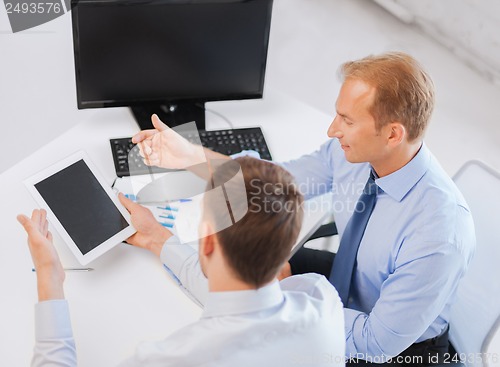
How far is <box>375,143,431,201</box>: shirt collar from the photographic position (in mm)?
1668

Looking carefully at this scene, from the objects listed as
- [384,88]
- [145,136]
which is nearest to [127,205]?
[145,136]

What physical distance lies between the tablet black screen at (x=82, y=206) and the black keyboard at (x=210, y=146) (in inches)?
8.2

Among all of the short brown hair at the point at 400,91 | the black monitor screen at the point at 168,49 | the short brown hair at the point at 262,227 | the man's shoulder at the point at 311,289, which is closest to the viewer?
the short brown hair at the point at 262,227

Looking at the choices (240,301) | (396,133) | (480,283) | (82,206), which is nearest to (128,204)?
(82,206)

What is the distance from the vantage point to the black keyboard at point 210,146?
6.20 ft

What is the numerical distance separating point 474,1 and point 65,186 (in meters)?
2.58

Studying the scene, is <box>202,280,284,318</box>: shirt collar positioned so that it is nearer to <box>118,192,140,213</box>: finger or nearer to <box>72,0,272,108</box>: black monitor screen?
<box>118,192,140,213</box>: finger

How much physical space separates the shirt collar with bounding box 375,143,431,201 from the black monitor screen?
0.60m

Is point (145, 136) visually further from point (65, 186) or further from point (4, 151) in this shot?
point (4, 151)

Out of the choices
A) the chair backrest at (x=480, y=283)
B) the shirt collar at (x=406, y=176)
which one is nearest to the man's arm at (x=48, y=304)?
the shirt collar at (x=406, y=176)

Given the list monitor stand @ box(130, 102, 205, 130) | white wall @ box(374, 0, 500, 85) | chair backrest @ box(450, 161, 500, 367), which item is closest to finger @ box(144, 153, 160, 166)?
monitor stand @ box(130, 102, 205, 130)

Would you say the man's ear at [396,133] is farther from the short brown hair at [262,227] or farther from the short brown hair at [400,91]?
the short brown hair at [262,227]

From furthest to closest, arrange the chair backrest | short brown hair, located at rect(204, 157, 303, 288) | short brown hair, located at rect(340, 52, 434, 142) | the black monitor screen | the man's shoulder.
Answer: the black monitor screen
the chair backrest
short brown hair, located at rect(340, 52, 434, 142)
the man's shoulder
short brown hair, located at rect(204, 157, 303, 288)

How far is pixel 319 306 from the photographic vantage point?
1321 mm
